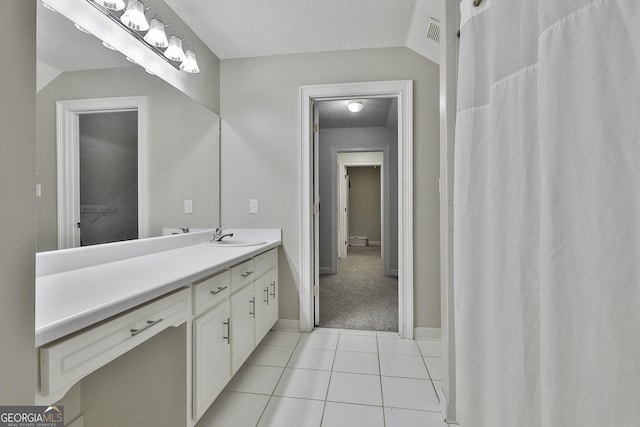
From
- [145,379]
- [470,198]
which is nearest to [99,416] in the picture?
[145,379]

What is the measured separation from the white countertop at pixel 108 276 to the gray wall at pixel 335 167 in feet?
9.05

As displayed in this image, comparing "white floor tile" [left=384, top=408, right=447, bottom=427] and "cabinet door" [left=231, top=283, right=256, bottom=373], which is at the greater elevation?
"cabinet door" [left=231, top=283, right=256, bottom=373]

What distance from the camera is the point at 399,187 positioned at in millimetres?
2424

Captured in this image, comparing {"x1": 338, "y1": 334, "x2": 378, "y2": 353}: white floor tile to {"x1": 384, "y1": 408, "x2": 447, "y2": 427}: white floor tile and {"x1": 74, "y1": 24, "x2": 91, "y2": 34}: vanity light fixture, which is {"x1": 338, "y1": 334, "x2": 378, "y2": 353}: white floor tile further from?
{"x1": 74, "y1": 24, "x2": 91, "y2": 34}: vanity light fixture

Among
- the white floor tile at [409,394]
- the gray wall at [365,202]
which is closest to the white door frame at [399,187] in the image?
the white floor tile at [409,394]

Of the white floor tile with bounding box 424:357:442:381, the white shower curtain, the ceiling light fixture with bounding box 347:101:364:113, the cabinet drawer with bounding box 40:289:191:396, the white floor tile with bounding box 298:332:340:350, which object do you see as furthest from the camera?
the ceiling light fixture with bounding box 347:101:364:113

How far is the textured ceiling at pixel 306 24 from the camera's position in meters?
1.94

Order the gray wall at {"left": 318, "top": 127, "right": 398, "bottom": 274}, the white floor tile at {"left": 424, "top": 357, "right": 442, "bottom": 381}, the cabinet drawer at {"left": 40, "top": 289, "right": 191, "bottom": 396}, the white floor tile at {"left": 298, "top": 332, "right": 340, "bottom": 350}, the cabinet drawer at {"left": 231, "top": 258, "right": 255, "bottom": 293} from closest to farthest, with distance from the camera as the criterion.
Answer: the cabinet drawer at {"left": 40, "top": 289, "right": 191, "bottom": 396} < the cabinet drawer at {"left": 231, "top": 258, "right": 255, "bottom": 293} < the white floor tile at {"left": 424, "top": 357, "right": 442, "bottom": 381} < the white floor tile at {"left": 298, "top": 332, "right": 340, "bottom": 350} < the gray wall at {"left": 318, "top": 127, "right": 398, "bottom": 274}

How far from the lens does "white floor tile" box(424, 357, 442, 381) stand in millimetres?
1845

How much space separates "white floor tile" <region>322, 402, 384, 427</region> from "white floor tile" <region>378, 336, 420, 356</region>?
2.21 ft

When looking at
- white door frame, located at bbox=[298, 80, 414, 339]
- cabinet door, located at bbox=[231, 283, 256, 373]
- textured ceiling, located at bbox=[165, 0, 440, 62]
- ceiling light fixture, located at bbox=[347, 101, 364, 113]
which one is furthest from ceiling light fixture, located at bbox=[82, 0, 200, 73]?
ceiling light fixture, located at bbox=[347, 101, 364, 113]

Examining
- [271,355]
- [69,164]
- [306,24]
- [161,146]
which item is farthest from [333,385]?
[306,24]

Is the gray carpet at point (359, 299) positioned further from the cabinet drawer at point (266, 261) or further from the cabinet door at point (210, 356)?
the cabinet door at point (210, 356)

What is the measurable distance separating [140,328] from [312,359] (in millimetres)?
1375
